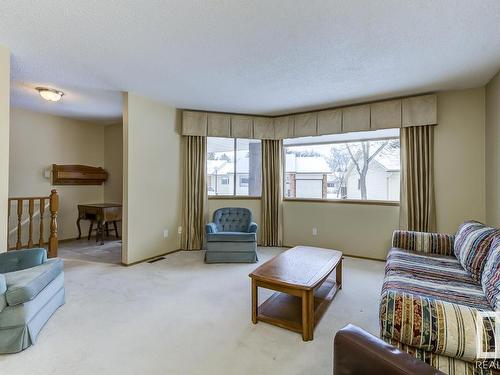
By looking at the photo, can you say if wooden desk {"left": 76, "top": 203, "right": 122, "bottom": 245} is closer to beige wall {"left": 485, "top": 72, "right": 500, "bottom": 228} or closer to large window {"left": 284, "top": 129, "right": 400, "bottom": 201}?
large window {"left": 284, "top": 129, "right": 400, "bottom": 201}

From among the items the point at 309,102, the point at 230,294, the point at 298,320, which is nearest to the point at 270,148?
the point at 309,102

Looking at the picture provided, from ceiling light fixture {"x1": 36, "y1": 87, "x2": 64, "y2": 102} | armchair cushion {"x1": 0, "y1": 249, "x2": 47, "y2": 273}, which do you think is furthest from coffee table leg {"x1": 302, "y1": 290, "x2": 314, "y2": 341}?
ceiling light fixture {"x1": 36, "y1": 87, "x2": 64, "y2": 102}

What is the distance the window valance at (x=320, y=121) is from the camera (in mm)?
3625

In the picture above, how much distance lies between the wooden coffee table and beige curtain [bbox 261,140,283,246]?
1969 millimetres

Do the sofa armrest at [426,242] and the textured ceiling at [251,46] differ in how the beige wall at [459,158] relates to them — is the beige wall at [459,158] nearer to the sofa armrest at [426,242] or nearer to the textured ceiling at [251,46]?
the textured ceiling at [251,46]

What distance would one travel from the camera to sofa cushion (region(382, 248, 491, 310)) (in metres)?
1.72

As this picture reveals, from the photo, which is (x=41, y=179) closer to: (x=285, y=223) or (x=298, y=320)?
(x=285, y=223)

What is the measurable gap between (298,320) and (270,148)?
10.8 feet

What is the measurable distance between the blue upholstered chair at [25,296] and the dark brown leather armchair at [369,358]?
2135 millimetres

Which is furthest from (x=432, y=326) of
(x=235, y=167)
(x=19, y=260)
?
(x=235, y=167)

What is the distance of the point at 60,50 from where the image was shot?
8.16 ft

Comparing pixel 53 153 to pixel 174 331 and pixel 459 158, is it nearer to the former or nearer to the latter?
pixel 174 331

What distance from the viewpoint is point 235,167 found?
5016 mm

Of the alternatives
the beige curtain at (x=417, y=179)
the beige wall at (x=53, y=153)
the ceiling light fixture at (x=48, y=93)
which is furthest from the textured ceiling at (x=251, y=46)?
the beige wall at (x=53, y=153)
